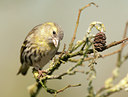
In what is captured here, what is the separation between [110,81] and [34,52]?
6.12ft

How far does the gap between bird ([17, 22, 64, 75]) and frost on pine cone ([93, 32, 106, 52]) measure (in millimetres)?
1187

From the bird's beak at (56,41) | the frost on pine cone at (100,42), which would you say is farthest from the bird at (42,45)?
the frost on pine cone at (100,42)

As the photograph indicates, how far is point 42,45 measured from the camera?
244cm

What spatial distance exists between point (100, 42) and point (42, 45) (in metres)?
1.44

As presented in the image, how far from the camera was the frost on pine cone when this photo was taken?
1.02 metres

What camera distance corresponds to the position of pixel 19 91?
10.6ft

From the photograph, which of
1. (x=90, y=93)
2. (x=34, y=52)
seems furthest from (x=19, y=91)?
(x=90, y=93)

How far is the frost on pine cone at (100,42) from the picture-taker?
1023 millimetres

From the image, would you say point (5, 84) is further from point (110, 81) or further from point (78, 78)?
point (110, 81)

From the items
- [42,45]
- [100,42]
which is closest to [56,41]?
[42,45]

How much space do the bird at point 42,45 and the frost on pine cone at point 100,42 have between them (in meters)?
1.19

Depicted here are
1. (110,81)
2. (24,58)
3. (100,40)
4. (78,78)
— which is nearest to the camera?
(110,81)

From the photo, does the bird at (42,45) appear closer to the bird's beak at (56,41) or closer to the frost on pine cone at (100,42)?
the bird's beak at (56,41)

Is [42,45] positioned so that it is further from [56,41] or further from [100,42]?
[100,42]
